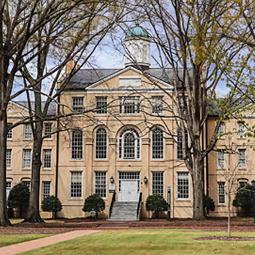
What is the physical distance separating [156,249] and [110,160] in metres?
22.3

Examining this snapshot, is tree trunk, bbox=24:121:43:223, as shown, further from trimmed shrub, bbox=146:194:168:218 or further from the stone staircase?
trimmed shrub, bbox=146:194:168:218

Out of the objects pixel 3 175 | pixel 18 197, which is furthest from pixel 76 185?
pixel 3 175

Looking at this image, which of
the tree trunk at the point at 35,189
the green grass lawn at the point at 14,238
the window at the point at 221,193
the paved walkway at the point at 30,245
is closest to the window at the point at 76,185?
the tree trunk at the point at 35,189

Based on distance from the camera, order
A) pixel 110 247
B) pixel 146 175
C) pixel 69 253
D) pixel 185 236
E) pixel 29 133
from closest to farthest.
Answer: pixel 69 253 < pixel 110 247 < pixel 185 236 < pixel 146 175 < pixel 29 133

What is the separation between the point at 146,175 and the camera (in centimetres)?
3419

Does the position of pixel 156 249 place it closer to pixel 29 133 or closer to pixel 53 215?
pixel 53 215

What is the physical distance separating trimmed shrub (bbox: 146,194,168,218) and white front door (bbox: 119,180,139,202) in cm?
166

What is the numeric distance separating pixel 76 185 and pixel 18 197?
4.54m

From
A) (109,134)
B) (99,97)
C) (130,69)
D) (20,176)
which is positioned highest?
(130,69)

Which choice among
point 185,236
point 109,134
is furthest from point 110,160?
point 185,236

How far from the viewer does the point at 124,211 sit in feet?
106

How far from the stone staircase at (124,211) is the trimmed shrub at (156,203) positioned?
113 centimetres

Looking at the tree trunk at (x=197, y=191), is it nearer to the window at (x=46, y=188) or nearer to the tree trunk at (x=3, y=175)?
the tree trunk at (x=3, y=175)

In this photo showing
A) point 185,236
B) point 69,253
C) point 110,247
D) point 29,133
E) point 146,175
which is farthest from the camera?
point 29,133
